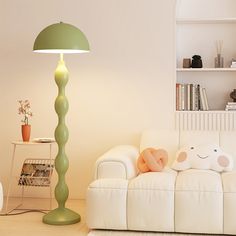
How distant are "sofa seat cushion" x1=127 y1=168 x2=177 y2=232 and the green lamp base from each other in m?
0.61

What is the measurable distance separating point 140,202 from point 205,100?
5.59 ft

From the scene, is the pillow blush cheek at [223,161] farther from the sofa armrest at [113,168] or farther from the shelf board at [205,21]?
the shelf board at [205,21]

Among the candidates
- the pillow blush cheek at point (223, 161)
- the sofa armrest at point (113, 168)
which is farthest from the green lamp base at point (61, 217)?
the pillow blush cheek at point (223, 161)

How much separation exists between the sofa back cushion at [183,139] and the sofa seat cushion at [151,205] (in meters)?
0.79

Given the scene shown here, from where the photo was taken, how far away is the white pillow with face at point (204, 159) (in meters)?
4.71

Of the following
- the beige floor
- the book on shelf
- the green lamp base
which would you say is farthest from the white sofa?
the book on shelf

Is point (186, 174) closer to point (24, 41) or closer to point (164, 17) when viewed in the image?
point (164, 17)

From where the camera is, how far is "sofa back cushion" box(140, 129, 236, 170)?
198 inches

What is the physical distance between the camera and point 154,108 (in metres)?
5.56

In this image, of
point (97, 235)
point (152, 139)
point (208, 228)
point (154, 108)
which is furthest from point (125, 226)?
point (154, 108)

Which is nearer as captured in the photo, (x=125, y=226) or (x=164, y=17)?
(x=125, y=226)

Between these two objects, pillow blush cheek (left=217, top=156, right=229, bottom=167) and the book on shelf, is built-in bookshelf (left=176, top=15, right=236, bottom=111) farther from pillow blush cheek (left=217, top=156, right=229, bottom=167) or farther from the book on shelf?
the book on shelf

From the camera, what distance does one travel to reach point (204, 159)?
4738 mm

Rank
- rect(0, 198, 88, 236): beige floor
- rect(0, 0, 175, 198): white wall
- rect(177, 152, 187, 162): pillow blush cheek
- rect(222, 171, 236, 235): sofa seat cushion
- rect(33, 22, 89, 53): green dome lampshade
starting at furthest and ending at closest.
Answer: rect(0, 0, 175, 198): white wall < rect(177, 152, 187, 162): pillow blush cheek < rect(33, 22, 89, 53): green dome lampshade < rect(0, 198, 88, 236): beige floor < rect(222, 171, 236, 235): sofa seat cushion
